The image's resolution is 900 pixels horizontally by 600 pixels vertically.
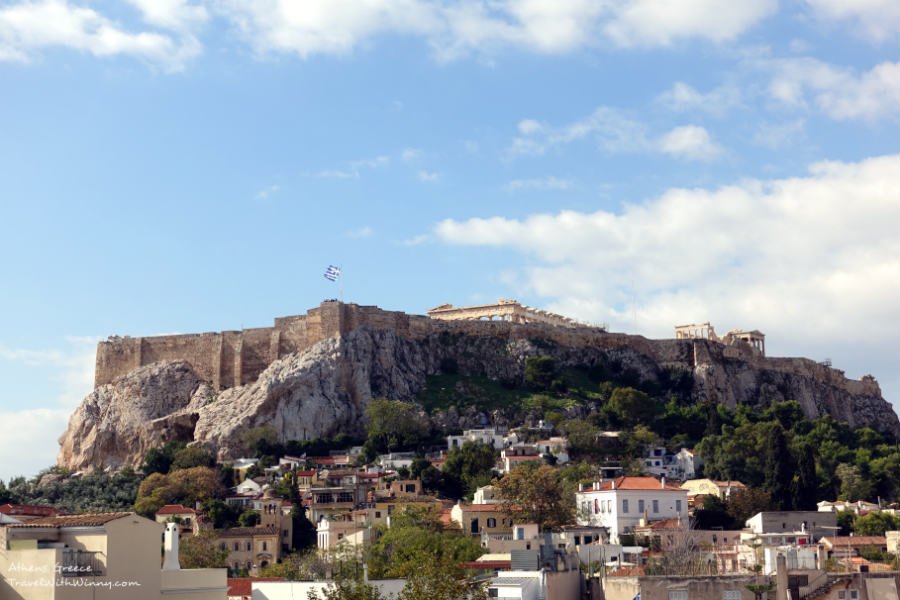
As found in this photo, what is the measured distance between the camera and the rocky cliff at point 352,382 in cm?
10362

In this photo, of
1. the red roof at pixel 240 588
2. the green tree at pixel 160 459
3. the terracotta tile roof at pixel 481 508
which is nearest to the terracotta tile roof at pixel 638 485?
the terracotta tile roof at pixel 481 508

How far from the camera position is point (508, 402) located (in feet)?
360

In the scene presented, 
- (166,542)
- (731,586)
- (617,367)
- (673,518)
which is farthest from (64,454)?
(731,586)

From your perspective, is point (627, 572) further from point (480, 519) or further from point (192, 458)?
point (192, 458)

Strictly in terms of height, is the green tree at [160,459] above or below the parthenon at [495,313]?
below

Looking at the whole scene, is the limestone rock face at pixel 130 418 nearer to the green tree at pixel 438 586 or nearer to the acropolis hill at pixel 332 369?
the acropolis hill at pixel 332 369

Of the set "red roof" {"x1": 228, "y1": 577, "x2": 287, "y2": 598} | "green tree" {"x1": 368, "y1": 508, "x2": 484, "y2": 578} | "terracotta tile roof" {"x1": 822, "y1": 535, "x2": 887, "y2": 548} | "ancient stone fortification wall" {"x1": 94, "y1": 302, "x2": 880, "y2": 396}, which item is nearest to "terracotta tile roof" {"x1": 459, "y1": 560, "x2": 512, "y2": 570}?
"green tree" {"x1": 368, "y1": 508, "x2": 484, "y2": 578}

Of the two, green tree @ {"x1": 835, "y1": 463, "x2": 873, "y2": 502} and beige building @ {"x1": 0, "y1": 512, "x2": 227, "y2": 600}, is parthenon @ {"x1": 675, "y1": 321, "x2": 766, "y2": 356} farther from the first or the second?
beige building @ {"x1": 0, "y1": 512, "x2": 227, "y2": 600}

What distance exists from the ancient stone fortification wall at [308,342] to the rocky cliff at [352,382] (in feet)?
0.62

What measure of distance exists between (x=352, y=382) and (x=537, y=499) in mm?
33478

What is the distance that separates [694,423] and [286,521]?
3816 cm

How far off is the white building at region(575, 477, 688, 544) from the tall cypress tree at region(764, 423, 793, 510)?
9.25m

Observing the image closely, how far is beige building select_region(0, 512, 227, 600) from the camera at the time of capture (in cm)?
3284

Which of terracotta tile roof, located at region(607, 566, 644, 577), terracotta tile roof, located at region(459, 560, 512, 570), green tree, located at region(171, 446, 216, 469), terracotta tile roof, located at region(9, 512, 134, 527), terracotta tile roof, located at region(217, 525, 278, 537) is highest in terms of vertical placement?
green tree, located at region(171, 446, 216, 469)
